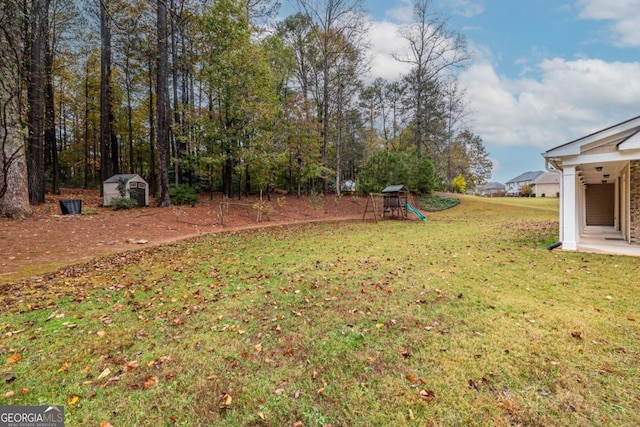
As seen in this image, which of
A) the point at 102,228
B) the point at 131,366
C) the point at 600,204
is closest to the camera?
the point at 131,366

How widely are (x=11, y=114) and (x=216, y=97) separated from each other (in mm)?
8797

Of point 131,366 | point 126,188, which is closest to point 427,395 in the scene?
point 131,366

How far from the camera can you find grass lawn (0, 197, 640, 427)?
6.91 ft

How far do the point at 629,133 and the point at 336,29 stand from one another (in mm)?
18230

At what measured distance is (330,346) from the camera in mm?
2943

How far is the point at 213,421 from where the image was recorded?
6.61 feet

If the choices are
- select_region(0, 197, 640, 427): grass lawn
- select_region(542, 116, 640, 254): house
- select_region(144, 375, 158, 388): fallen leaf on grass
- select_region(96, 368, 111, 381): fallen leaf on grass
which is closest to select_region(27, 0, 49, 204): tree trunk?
select_region(0, 197, 640, 427): grass lawn

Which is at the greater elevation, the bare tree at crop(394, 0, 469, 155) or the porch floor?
the bare tree at crop(394, 0, 469, 155)

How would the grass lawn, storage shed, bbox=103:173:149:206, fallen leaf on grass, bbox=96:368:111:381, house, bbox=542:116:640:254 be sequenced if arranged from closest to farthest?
the grass lawn → fallen leaf on grass, bbox=96:368:111:381 → house, bbox=542:116:640:254 → storage shed, bbox=103:173:149:206

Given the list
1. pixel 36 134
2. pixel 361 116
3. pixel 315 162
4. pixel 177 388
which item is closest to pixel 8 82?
pixel 36 134

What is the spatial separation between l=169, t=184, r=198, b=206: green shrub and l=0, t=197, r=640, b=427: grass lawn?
928 centimetres

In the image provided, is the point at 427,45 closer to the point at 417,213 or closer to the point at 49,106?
the point at 417,213

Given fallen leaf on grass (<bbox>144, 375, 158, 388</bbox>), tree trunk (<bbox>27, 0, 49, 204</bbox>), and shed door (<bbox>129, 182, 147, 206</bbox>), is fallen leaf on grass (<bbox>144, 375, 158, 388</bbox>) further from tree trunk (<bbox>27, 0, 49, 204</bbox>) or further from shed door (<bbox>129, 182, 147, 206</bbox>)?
shed door (<bbox>129, 182, 147, 206</bbox>)

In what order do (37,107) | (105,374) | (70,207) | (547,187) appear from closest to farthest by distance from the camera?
(105,374)
(70,207)
(37,107)
(547,187)
